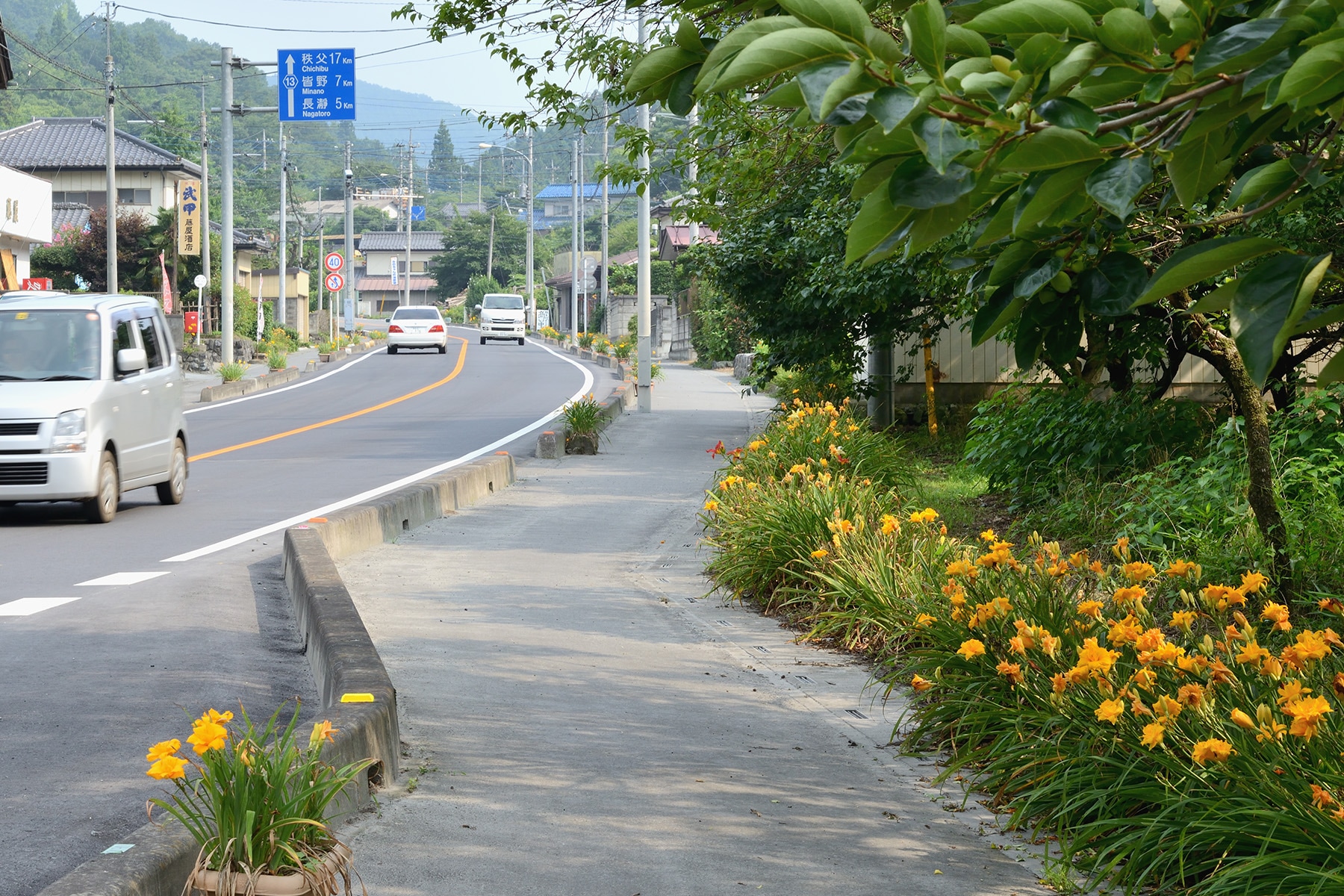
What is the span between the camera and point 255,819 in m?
3.39

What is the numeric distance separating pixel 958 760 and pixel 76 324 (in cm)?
965

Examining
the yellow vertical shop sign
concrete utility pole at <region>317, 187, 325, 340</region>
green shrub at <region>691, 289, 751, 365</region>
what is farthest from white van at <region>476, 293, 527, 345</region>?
the yellow vertical shop sign

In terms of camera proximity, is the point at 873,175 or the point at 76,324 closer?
the point at 873,175

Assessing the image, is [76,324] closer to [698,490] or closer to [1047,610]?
[698,490]

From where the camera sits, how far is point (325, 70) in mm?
33156

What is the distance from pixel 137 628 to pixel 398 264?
11375 centimetres

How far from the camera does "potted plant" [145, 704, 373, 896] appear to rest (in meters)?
3.30

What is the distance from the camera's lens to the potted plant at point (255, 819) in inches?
130

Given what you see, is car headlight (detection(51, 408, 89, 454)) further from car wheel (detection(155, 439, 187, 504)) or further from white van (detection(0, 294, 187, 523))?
car wheel (detection(155, 439, 187, 504))

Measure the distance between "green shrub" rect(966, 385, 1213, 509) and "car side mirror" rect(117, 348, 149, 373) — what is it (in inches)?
285

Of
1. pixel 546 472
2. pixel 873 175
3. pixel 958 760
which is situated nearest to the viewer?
pixel 873 175

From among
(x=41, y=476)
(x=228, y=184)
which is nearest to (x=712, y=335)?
(x=228, y=184)

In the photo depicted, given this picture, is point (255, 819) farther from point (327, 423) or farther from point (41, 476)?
point (327, 423)

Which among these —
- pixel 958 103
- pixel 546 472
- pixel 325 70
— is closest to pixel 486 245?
pixel 325 70
